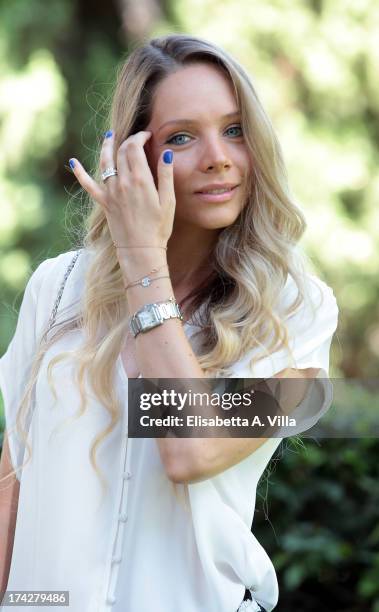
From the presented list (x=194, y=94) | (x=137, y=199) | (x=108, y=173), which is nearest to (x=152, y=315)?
(x=137, y=199)

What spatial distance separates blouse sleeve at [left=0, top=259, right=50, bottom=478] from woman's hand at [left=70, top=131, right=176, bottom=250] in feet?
1.08

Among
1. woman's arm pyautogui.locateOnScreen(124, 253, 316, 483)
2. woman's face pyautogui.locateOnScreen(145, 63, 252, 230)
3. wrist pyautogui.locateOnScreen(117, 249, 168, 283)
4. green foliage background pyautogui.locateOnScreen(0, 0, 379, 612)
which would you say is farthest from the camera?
green foliage background pyautogui.locateOnScreen(0, 0, 379, 612)

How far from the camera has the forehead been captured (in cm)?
208

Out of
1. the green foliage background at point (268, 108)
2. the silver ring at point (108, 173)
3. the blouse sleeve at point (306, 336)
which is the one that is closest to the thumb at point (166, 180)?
the silver ring at point (108, 173)

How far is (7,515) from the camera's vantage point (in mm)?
2146

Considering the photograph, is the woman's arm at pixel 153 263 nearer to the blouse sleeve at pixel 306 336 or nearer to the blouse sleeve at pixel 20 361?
the blouse sleeve at pixel 306 336

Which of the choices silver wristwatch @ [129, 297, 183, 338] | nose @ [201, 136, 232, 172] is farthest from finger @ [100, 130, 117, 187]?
silver wristwatch @ [129, 297, 183, 338]

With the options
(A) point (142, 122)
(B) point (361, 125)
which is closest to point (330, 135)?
(B) point (361, 125)

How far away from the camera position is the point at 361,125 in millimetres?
7832

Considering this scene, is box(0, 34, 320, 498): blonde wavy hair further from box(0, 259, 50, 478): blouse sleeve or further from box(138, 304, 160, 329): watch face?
box(138, 304, 160, 329): watch face

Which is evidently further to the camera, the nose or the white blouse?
the nose

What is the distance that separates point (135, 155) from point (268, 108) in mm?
4433

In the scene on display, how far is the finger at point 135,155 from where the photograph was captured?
80.6 inches

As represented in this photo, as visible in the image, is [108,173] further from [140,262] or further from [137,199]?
[140,262]
